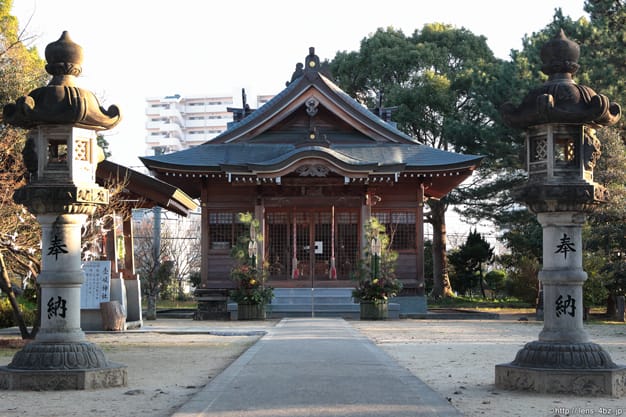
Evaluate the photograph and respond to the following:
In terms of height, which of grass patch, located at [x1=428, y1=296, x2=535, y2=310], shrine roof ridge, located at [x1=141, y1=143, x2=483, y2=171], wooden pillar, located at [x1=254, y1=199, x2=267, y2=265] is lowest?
grass patch, located at [x1=428, y1=296, x2=535, y2=310]

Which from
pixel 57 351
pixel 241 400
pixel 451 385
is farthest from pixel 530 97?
pixel 57 351

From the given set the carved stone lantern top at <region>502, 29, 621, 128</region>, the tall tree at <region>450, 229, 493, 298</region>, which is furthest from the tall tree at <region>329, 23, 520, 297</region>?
the carved stone lantern top at <region>502, 29, 621, 128</region>

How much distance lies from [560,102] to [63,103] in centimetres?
601

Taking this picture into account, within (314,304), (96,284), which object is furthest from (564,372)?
(314,304)

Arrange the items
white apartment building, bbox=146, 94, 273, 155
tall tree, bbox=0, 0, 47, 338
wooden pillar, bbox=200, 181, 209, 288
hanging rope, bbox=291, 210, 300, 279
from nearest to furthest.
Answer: tall tree, bbox=0, 0, 47, 338 → hanging rope, bbox=291, 210, 300, 279 → wooden pillar, bbox=200, 181, 209, 288 → white apartment building, bbox=146, 94, 273, 155

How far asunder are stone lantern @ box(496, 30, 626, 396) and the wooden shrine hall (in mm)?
17872

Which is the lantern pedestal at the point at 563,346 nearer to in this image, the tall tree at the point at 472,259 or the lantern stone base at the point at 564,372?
the lantern stone base at the point at 564,372

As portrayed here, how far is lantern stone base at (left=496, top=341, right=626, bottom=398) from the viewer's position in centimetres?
890

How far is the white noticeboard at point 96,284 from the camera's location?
19.0m

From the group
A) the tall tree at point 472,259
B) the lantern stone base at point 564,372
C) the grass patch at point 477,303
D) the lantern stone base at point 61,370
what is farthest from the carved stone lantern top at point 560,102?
the tall tree at point 472,259

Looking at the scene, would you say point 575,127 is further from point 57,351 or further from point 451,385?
point 57,351

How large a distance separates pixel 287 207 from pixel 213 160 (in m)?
3.10

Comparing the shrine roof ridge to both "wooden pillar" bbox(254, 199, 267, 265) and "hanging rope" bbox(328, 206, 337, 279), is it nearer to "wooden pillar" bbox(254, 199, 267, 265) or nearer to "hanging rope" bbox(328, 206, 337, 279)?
"wooden pillar" bbox(254, 199, 267, 265)

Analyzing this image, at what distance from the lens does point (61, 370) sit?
9.38 m
